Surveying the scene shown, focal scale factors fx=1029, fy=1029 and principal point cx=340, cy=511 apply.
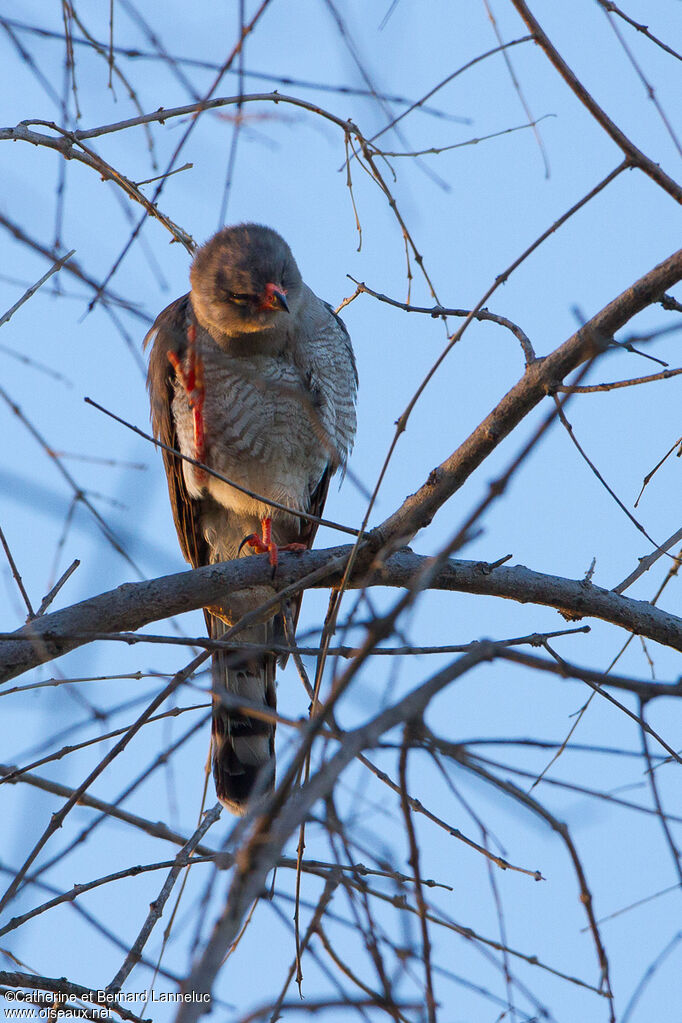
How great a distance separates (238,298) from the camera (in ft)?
14.1

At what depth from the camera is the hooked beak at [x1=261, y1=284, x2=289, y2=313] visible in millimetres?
4125

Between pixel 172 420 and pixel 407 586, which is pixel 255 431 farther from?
pixel 407 586

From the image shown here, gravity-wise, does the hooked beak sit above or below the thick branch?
above

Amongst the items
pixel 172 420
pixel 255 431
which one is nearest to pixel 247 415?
pixel 255 431

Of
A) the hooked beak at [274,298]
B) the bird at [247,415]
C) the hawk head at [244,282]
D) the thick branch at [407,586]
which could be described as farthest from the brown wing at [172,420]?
the thick branch at [407,586]

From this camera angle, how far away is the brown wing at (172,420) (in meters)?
4.55

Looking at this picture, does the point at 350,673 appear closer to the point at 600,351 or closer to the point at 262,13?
the point at 600,351

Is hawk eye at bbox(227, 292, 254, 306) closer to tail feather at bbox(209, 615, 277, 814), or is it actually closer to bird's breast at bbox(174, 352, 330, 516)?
bird's breast at bbox(174, 352, 330, 516)

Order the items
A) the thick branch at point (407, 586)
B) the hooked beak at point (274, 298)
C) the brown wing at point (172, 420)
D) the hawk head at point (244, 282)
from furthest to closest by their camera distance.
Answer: the brown wing at point (172, 420) → the hawk head at point (244, 282) → the hooked beak at point (274, 298) → the thick branch at point (407, 586)

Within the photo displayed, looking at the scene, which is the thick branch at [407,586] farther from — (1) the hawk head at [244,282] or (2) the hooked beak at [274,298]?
(1) the hawk head at [244,282]

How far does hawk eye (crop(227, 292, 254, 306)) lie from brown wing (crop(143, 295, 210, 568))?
10.2 inches

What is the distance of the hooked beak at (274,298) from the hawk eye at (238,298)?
0.07 metres

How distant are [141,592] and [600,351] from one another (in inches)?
67.5

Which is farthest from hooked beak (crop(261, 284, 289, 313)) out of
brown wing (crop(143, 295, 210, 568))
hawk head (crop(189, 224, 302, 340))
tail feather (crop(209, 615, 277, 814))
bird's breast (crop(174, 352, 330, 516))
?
tail feather (crop(209, 615, 277, 814))
